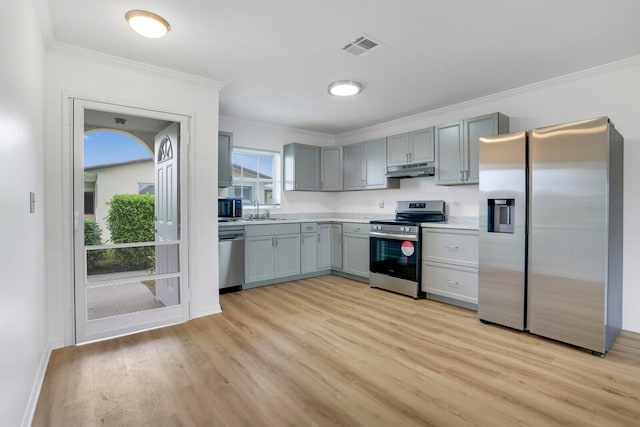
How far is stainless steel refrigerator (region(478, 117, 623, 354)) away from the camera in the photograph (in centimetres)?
254

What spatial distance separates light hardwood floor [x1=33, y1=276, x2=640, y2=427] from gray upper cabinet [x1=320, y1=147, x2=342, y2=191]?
8.96 feet

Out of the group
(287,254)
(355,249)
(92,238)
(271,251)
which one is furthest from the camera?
(355,249)

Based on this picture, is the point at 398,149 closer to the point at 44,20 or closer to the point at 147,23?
the point at 147,23

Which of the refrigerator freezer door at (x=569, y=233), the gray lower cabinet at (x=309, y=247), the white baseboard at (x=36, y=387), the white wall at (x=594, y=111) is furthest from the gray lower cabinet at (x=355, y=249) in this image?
the white baseboard at (x=36, y=387)

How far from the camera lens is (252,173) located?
5.27 metres

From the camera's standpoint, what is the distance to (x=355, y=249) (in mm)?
4980

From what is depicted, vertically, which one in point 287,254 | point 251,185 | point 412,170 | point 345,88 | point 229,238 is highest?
point 345,88

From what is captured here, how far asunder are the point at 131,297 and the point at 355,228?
3074 mm

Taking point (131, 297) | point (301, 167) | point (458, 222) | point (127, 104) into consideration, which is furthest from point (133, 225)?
point (458, 222)

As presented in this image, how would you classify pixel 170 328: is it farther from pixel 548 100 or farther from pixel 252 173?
pixel 548 100

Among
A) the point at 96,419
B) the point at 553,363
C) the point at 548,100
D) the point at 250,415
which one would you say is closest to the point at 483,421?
the point at 553,363

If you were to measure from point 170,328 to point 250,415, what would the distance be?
163cm

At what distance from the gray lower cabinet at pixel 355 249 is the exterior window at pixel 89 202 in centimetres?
332

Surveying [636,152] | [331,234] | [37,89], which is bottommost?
[331,234]
